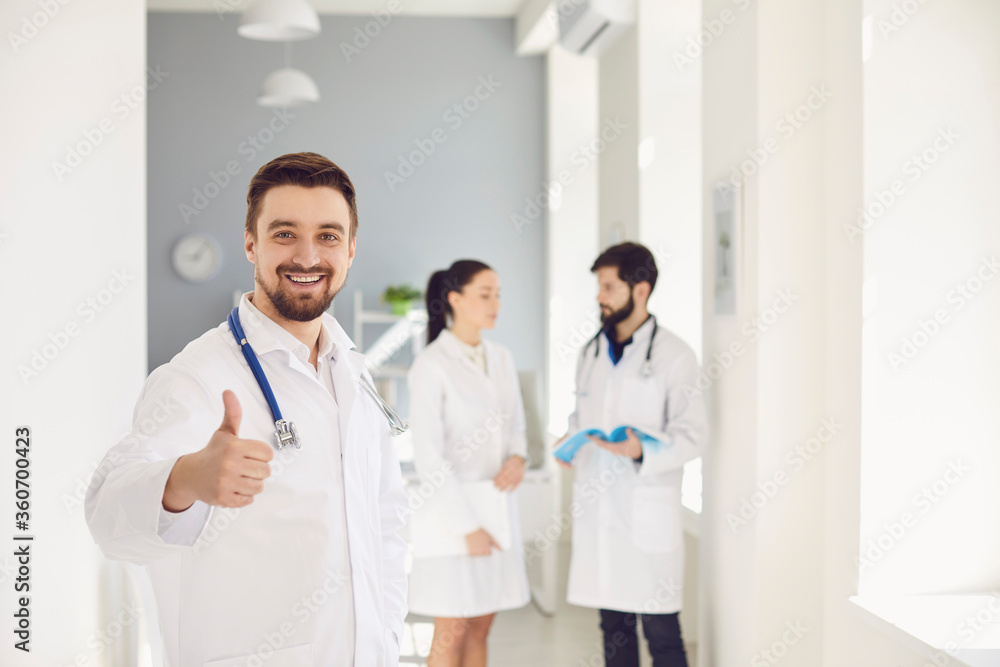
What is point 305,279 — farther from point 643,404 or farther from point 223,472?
point 643,404

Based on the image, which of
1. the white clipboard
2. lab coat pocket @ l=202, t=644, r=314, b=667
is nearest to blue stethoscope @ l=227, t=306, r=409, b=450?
lab coat pocket @ l=202, t=644, r=314, b=667

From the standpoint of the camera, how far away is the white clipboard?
2.84 metres

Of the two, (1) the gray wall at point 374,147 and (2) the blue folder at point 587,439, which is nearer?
(2) the blue folder at point 587,439

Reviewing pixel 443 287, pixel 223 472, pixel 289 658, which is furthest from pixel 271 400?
pixel 443 287

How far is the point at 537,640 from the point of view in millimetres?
3941

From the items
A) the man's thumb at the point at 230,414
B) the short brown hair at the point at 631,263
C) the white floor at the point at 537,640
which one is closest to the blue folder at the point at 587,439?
the short brown hair at the point at 631,263

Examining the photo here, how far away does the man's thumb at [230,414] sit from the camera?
1.12m

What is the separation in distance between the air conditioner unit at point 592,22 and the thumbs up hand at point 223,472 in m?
3.24

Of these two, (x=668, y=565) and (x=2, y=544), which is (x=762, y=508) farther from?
(x=2, y=544)

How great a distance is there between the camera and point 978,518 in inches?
91.1

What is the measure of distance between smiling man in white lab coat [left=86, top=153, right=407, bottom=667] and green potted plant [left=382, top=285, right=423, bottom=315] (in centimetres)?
457

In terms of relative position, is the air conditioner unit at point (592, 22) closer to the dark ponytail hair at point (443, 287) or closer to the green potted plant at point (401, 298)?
the dark ponytail hair at point (443, 287)

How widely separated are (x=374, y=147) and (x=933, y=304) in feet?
15.5

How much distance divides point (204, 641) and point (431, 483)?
60.2 inches
